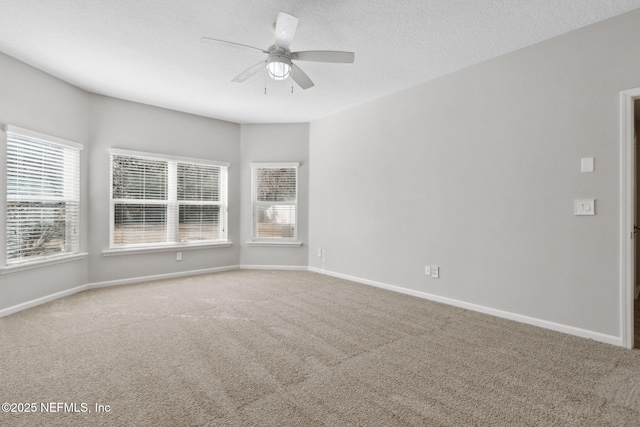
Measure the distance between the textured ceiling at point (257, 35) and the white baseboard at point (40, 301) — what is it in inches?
104

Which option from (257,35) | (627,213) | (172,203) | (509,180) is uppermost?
(257,35)

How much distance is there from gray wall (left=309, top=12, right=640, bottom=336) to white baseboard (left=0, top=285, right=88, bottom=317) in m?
3.88

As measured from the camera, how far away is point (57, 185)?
3889 mm

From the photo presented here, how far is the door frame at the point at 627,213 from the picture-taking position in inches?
97.7

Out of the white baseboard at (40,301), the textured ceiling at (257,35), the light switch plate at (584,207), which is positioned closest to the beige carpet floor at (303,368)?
the white baseboard at (40,301)

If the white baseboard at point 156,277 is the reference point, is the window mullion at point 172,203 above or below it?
above

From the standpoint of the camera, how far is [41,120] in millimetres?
3635

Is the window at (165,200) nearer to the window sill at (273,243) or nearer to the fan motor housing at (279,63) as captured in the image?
the window sill at (273,243)

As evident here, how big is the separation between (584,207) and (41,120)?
5656 millimetres

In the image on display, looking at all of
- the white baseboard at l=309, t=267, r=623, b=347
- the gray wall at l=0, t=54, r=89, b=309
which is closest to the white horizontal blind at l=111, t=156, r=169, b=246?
the gray wall at l=0, t=54, r=89, b=309

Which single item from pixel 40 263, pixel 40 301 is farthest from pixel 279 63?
pixel 40 301

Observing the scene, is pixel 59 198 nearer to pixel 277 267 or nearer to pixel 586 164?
pixel 277 267

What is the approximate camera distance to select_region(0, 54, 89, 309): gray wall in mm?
3256

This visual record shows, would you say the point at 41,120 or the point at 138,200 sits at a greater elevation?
the point at 41,120
